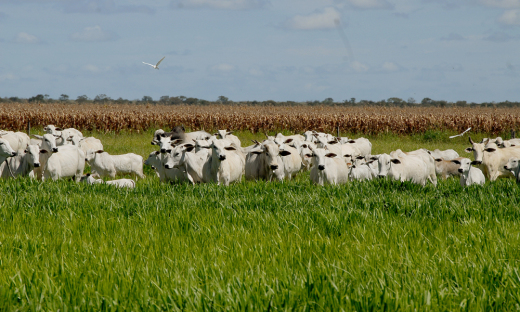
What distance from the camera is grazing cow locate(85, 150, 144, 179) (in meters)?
15.4

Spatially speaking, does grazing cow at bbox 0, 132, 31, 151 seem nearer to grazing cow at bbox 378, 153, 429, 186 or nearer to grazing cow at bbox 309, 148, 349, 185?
grazing cow at bbox 309, 148, 349, 185

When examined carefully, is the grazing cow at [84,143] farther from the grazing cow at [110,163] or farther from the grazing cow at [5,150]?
the grazing cow at [5,150]

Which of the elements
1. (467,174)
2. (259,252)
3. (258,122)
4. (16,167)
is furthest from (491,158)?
(258,122)

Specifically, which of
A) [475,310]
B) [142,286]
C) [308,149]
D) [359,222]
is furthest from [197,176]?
[475,310]

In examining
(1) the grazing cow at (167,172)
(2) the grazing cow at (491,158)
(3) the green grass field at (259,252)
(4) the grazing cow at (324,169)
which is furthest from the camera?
(2) the grazing cow at (491,158)

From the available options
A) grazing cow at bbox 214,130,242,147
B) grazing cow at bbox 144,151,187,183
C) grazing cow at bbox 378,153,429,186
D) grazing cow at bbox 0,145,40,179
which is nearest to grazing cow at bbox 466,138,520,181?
grazing cow at bbox 378,153,429,186

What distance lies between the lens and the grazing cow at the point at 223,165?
472 inches

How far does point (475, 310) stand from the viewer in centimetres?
367

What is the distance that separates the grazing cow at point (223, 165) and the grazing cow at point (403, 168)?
367 cm

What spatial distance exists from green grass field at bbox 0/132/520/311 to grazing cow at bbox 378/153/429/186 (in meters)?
3.50

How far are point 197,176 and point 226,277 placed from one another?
8.32 meters

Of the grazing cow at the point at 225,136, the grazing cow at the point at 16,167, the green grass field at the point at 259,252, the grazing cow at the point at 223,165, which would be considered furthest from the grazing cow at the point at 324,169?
the grazing cow at the point at 16,167

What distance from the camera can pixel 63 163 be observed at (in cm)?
1387

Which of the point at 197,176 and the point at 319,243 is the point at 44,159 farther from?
the point at 319,243
